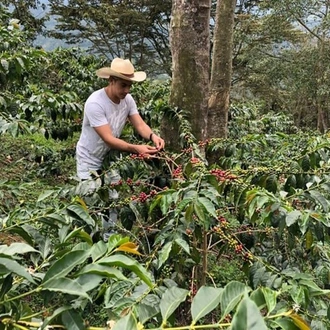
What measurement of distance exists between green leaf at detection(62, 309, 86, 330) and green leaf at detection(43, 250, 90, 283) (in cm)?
7

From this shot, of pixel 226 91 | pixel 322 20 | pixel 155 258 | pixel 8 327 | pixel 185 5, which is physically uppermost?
pixel 322 20

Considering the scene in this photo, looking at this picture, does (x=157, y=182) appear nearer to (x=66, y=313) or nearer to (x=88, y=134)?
(x=88, y=134)

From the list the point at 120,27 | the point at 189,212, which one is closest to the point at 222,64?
the point at 189,212

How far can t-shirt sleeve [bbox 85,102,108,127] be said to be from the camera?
2.76m

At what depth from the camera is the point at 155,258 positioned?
1.67 m

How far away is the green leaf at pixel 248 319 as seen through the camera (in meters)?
0.60

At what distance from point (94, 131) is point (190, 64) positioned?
32.9 inches

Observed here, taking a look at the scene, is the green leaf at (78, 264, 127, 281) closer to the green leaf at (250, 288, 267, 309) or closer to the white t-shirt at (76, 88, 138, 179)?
the green leaf at (250, 288, 267, 309)

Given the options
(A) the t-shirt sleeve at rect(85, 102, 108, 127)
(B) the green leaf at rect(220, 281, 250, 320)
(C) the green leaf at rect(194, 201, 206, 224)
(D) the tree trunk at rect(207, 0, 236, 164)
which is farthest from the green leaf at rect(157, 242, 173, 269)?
(D) the tree trunk at rect(207, 0, 236, 164)

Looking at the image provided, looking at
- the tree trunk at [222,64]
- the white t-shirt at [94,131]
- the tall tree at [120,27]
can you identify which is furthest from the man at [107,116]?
the tall tree at [120,27]

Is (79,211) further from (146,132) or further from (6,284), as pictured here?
(146,132)

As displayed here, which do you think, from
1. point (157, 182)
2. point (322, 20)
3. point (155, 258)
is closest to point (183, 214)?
point (155, 258)

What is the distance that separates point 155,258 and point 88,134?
1490 millimetres

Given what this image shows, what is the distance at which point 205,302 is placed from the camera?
0.78 meters
